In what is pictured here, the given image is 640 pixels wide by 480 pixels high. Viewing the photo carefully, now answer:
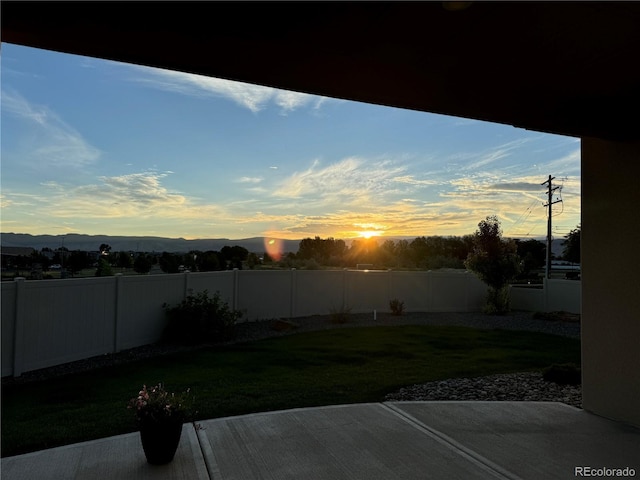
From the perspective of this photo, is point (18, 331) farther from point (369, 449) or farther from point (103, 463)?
point (369, 449)

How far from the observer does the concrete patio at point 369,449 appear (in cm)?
373

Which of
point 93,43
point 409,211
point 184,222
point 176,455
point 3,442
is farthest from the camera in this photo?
point 409,211

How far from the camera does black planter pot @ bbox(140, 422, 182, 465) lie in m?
3.77

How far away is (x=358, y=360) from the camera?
891 centimetres

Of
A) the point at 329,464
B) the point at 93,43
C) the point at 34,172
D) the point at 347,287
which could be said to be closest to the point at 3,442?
the point at 329,464

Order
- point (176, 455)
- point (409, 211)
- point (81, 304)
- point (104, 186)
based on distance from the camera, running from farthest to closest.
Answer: point (409, 211) → point (104, 186) → point (81, 304) → point (176, 455)

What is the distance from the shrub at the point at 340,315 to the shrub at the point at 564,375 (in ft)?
25.2

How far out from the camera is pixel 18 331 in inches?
300

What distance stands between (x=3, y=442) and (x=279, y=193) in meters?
9.48

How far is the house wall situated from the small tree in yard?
11.3 metres

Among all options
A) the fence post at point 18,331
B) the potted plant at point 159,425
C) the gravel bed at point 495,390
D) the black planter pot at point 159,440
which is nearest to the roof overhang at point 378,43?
the potted plant at point 159,425

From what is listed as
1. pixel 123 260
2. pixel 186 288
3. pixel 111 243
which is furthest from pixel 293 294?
pixel 123 260

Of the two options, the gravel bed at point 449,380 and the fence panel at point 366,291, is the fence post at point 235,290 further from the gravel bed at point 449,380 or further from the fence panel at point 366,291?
the fence panel at point 366,291

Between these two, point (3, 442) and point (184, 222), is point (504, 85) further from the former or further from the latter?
point (184, 222)
